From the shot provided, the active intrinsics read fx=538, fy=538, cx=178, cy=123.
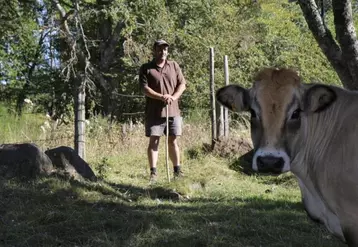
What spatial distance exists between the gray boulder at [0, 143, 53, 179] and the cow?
157 inches

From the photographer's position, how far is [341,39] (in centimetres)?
629

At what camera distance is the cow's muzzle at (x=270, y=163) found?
402 cm

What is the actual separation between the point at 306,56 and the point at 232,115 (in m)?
6.70

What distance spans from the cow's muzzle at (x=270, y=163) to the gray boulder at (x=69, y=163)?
14.8 ft

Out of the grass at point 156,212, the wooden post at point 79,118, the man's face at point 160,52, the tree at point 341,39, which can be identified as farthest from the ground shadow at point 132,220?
the wooden post at point 79,118

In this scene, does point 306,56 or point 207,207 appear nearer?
point 207,207

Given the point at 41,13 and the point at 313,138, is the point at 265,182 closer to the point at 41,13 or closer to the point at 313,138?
the point at 313,138

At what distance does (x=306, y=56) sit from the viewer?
769 inches

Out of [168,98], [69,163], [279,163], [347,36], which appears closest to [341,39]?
[347,36]

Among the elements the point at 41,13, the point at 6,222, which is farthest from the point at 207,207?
the point at 41,13

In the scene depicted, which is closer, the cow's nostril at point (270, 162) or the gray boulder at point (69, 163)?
the cow's nostril at point (270, 162)

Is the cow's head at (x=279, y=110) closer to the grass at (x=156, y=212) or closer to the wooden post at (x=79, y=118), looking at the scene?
the grass at (x=156, y=212)

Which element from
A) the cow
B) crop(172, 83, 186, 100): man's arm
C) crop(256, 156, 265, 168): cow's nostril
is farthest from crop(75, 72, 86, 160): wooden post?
crop(256, 156, 265, 168): cow's nostril

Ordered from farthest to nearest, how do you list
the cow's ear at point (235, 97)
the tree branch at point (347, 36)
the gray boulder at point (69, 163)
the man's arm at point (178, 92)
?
the man's arm at point (178, 92) → the gray boulder at point (69, 163) → the tree branch at point (347, 36) → the cow's ear at point (235, 97)
